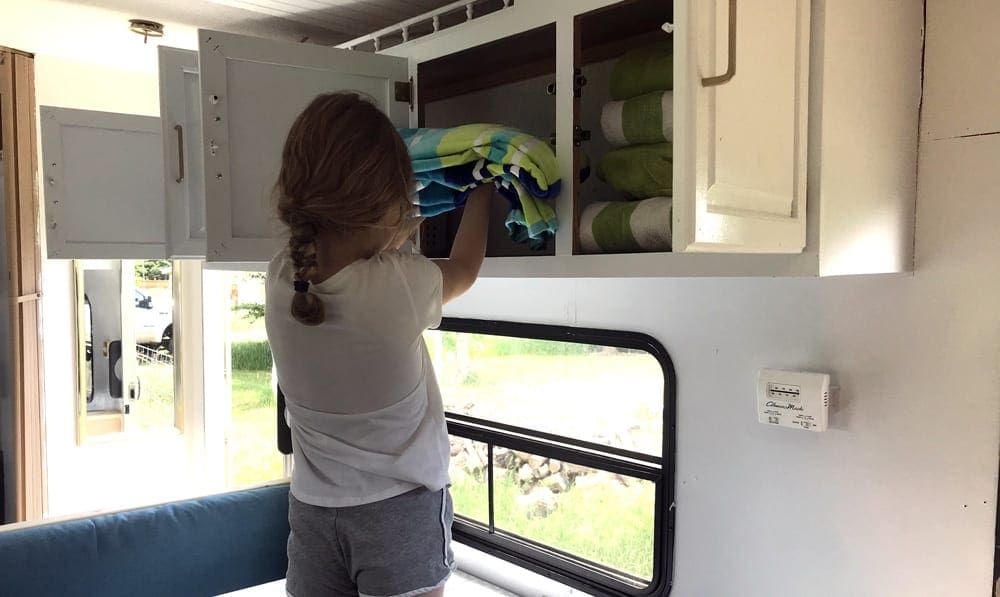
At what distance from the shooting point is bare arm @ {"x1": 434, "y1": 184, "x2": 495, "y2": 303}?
1.24 m

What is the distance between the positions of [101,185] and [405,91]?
128 cm

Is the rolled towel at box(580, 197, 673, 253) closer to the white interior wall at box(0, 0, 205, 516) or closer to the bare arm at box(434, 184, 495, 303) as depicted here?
the bare arm at box(434, 184, 495, 303)

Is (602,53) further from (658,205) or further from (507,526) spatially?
(507,526)

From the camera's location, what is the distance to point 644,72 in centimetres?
117

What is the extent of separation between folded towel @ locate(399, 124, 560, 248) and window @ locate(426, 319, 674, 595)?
0.52 metres

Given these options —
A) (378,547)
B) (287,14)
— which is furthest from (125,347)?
(378,547)

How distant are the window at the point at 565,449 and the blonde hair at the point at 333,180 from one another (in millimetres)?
738

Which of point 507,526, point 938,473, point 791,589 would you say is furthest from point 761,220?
point 507,526

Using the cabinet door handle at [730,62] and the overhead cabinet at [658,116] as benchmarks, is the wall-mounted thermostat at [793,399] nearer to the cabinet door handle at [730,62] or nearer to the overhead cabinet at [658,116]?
the overhead cabinet at [658,116]

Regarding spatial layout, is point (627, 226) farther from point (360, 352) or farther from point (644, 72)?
point (360, 352)

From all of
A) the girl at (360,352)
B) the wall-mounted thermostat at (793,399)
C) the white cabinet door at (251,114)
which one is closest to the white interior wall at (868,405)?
the wall-mounted thermostat at (793,399)

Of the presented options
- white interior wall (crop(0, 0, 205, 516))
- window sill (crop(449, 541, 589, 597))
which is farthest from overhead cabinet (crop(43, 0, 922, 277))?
white interior wall (crop(0, 0, 205, 516))

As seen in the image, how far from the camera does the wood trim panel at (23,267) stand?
103 inches

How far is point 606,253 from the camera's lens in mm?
1175
